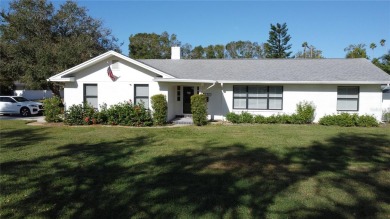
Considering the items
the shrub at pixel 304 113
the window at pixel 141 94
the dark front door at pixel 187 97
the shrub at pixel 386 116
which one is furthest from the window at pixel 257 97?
the shrub at pixel 386 116

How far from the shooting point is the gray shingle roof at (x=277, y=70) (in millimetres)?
16453

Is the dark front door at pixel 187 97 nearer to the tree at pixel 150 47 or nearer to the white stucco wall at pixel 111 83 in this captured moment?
the white stucco wall at pixel 111 83

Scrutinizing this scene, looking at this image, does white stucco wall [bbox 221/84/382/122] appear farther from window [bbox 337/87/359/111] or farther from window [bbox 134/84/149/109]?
window [bbox 134/84/149/109]

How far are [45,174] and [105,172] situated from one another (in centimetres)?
121

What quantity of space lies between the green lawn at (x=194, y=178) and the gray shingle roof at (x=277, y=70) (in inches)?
253

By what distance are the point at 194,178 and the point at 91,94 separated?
12.0m

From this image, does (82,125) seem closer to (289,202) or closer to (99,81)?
(99,81)

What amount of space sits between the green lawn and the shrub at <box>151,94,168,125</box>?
168 inches

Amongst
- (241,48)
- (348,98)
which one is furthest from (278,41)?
(348,98)

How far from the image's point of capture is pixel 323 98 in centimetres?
1647

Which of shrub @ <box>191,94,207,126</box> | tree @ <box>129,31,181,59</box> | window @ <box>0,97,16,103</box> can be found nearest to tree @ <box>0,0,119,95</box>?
window @ <box>0,97,16,103</box>

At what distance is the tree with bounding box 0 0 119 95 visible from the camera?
22922 mm

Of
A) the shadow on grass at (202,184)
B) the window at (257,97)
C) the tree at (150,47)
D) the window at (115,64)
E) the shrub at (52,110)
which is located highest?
the tree at (150,47)

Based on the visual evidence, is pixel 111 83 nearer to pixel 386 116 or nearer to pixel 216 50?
pixel 386 116
